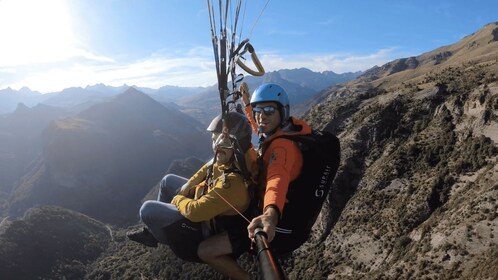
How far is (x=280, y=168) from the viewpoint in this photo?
6641mm

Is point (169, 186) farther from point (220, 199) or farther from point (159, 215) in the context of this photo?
point (220, 199)

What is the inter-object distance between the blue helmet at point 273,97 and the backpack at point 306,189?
2.66 feet

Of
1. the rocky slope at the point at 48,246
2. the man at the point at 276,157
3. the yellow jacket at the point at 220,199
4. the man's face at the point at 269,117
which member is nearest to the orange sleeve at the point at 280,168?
the man at the point at 276,157

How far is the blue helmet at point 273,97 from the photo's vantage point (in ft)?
26.5

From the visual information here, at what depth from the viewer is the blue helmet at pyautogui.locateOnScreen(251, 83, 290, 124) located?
8074mm

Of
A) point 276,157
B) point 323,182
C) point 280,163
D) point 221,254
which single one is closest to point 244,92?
point 323,182

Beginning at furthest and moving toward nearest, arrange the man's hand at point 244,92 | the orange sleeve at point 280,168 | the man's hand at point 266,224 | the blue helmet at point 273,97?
1. the man's hand at point 244,92
2. the blue helmet at point 273,97
3. the orange sleeve at point 280,168
4. the man's hand at point 266,224

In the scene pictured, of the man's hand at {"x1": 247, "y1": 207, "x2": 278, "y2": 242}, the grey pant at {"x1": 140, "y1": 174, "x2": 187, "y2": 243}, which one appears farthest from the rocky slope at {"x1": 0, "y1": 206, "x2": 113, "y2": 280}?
the man's hand at {"x1": 247, "y1": 207, "x2": 278, "y2": 242}

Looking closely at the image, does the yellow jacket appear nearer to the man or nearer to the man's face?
the man

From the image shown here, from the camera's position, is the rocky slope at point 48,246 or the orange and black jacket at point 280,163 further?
the rocky slope at point 48,246

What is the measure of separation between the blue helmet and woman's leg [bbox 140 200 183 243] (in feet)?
9.31

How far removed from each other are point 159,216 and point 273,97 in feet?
11.3

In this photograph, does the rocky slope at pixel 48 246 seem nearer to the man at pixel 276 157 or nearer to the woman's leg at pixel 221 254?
the woman's leg at pixel 221 254

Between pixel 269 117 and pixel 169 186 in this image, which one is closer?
pixel 269 117
